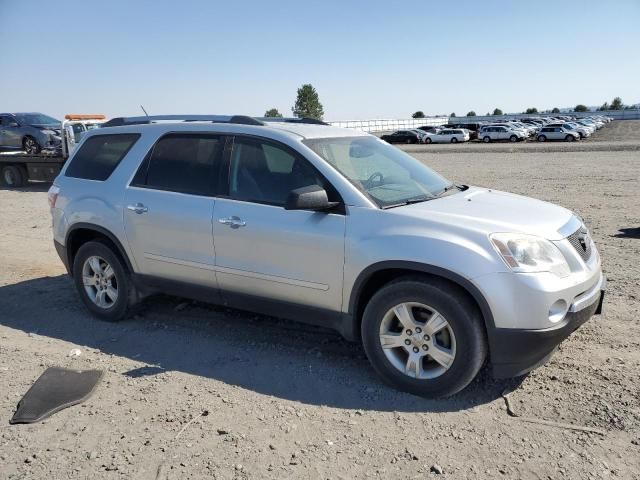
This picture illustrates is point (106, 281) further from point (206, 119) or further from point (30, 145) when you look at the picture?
point (30, 145)

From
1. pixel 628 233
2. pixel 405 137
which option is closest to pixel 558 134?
pixel 405 137

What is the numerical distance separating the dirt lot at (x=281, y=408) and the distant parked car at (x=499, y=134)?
4628cm

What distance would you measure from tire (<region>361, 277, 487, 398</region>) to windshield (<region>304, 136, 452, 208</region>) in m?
0.71

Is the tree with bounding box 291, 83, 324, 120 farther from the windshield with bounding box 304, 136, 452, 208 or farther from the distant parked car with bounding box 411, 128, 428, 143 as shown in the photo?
the windshield with bounding box 304, 136, 452, 208

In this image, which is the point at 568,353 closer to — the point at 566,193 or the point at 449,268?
the point at 449,268

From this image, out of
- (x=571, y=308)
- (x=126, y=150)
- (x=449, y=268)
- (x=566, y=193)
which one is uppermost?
(x=126, y=150)

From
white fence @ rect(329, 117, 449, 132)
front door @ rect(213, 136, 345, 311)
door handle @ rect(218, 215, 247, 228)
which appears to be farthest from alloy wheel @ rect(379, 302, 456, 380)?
white fence @ rect(329, 117, 449, 132)

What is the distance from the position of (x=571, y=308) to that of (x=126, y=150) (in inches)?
161

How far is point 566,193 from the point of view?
13.8 meters

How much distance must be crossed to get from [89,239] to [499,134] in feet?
159

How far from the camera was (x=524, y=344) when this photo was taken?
3.64m

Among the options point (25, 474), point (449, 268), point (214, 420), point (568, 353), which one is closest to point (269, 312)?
point (214, 420)

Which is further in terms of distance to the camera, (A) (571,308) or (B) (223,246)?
(B) (223,246)

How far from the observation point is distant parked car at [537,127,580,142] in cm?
4684
